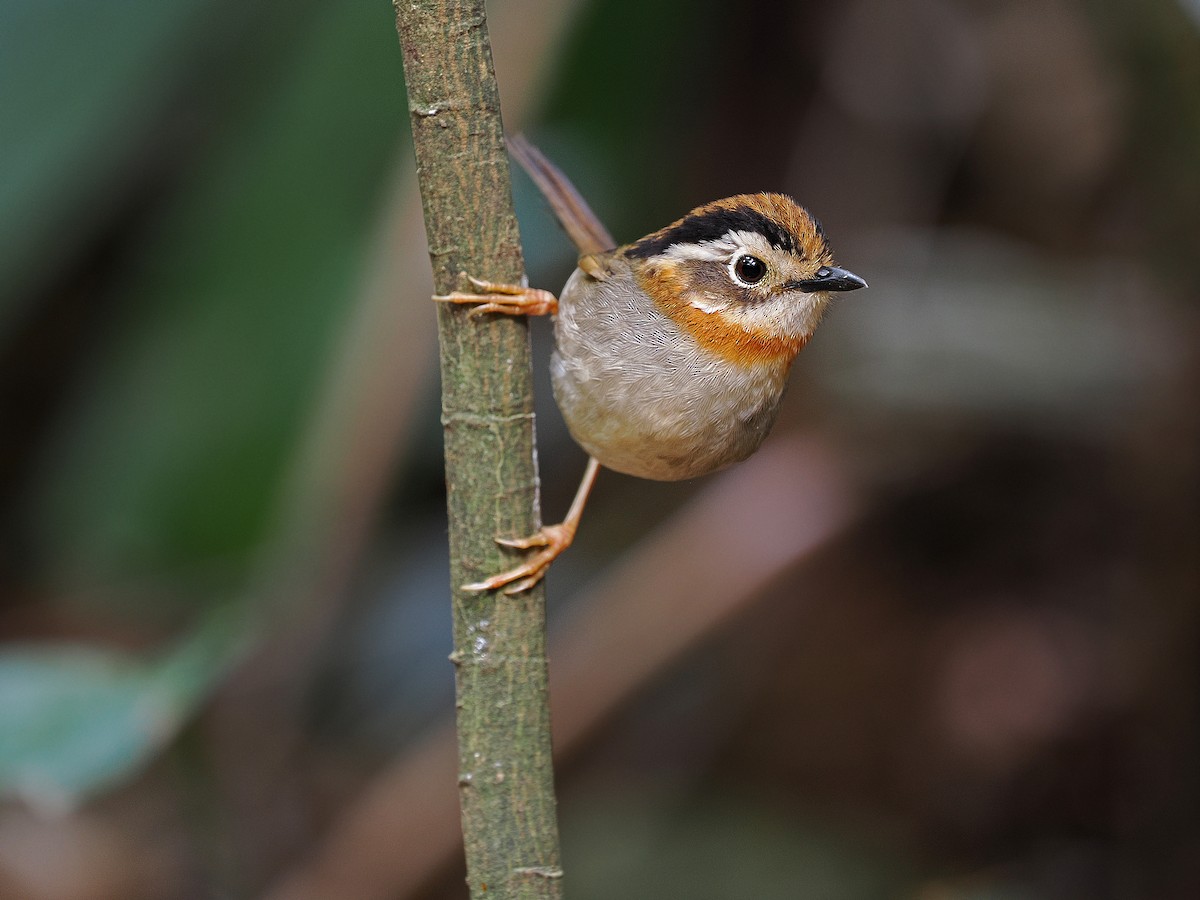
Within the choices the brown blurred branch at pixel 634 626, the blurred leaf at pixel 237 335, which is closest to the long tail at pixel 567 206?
the blurred leaf at pixel 237 335

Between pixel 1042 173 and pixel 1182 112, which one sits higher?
pixel 1042 173

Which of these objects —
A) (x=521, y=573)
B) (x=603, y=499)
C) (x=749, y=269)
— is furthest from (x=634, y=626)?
(x=521, y=573)

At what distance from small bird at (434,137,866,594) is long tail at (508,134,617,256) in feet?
0.88

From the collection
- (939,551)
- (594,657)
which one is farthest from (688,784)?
(939,551)

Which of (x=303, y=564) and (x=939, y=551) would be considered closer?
(x=303, y=564)

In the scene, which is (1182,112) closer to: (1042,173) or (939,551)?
(1042,173)

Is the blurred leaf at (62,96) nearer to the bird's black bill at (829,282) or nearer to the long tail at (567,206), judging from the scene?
the long tail at (567,206)

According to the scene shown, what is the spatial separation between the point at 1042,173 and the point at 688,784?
3117 millimetres

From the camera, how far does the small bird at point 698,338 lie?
2.55 m

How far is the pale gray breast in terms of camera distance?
2568 millimetres

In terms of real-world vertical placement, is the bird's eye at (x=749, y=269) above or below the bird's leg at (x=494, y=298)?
above

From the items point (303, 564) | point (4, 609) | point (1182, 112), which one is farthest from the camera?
point (4, 609)

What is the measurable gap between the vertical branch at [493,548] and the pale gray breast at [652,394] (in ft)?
1.85

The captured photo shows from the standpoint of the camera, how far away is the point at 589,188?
4016mm
